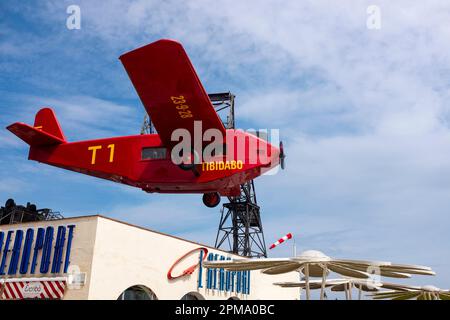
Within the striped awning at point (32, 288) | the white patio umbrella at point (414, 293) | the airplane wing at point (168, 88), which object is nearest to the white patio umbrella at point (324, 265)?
the white patio umbrella at point (414, 293)

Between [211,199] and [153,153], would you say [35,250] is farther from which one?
[153,153]

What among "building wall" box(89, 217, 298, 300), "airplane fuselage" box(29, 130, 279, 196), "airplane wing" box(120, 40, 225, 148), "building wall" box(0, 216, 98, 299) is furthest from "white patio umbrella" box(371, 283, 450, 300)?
"building wall" box(0, 216, 98, 299)

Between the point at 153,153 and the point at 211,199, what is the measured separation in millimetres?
2792

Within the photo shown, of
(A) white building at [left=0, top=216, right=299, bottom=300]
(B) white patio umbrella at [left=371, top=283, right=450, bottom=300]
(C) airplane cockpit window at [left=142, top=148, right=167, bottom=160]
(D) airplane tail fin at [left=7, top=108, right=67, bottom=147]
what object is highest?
(D) airplane tail fin at [left=7, top=108, right=67, bottom=147]

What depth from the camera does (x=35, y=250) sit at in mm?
21156

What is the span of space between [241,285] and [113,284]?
11045mm

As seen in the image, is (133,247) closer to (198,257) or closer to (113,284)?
(113,284)

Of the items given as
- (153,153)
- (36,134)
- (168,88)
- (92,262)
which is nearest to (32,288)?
(92,262)

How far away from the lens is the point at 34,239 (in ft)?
70.8

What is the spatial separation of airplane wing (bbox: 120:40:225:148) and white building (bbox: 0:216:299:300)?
30.9 feet

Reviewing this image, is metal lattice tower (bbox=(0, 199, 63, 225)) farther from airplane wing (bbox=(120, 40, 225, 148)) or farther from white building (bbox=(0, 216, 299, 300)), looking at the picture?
airplane wing (bbox=(120, 40, 225, 148))

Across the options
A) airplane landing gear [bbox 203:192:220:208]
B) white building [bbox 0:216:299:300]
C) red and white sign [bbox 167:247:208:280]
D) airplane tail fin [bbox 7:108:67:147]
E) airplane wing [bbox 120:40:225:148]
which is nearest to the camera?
airplane wing [bbox 120:40:225:148]

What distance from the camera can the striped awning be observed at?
19516mm
